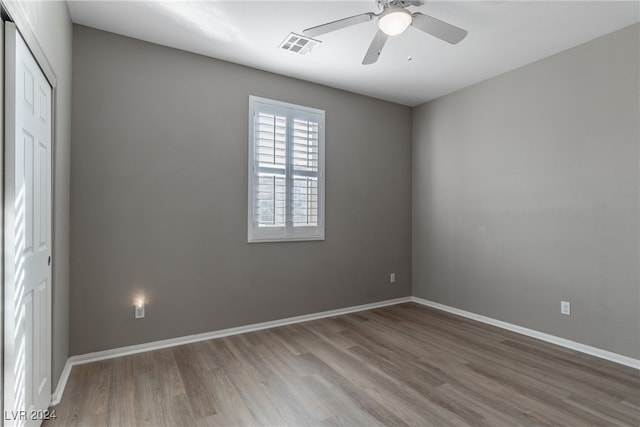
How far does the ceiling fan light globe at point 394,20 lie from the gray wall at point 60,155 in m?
2.03

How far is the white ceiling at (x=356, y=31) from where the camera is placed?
262 centimetres

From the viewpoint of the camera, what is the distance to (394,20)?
2.30m

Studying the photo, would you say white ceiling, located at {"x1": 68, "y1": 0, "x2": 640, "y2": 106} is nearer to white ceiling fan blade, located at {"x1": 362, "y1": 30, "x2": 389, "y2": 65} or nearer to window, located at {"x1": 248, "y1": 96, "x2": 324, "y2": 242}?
white ceiling fan blade, located at {"x1": 362, "y1": 30, "x2": 389, "y2": 65}

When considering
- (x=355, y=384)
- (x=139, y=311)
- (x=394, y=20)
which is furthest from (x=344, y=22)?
(x=139, y=311)

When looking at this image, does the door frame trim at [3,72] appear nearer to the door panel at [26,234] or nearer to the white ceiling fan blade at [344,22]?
→ the door panel at [26,234]

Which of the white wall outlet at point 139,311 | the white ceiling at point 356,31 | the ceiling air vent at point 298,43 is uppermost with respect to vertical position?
the white ceiling at point 356,31

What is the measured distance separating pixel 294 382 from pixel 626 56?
381 centimetres

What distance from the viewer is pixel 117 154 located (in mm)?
3016

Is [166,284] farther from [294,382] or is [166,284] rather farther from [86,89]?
[86,89]

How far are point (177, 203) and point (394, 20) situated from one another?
2425mm

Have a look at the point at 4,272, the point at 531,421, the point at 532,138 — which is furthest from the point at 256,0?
the point at 531,421

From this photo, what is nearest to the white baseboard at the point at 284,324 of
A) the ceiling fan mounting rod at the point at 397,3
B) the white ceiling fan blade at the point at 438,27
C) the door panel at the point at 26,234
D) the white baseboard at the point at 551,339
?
the white baseboard at the point at 551,339

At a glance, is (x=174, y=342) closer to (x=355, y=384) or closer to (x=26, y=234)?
(x=355, y=384)

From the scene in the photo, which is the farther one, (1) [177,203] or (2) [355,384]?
(1) [177,203]
